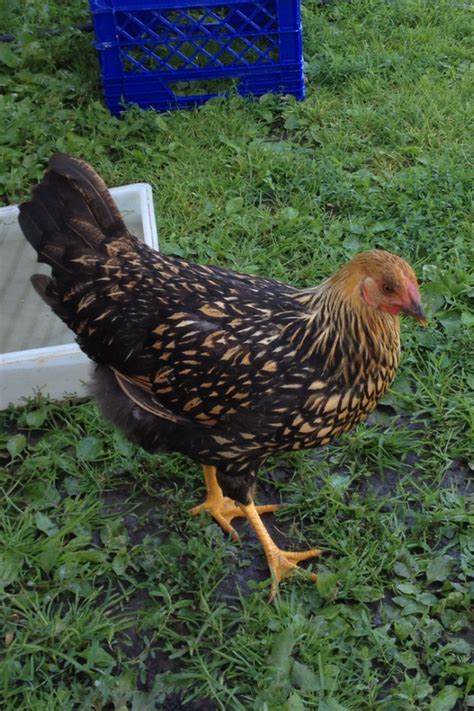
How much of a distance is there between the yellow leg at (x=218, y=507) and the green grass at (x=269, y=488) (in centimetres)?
8

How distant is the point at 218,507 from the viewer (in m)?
2.78

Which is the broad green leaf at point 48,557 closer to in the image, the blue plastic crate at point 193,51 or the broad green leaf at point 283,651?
the broad green leaf at point 283,651

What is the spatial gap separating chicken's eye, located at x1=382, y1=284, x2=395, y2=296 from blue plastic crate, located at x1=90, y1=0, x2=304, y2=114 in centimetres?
286

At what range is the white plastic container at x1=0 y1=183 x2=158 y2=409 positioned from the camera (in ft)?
9.80

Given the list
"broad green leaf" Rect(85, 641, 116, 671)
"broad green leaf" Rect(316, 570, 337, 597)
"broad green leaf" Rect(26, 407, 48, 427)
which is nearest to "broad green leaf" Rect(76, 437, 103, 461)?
"broad green leaf" Rect(26, 407, 48, 427)

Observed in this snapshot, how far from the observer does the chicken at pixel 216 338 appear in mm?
2260

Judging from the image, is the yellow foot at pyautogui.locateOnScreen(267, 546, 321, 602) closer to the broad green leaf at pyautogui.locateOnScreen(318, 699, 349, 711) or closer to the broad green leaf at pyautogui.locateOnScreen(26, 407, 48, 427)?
the broad green leaf at pyautogui.locateOnScreen(318, 699, 349, 711)

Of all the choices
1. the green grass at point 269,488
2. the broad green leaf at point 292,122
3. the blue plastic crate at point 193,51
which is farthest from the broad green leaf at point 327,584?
the blue plastic crate at point 193,51

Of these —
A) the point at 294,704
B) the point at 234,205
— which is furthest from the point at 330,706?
the point at 234,205

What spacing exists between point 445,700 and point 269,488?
3.19ft

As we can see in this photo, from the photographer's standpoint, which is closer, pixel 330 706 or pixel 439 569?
pixel 330 706

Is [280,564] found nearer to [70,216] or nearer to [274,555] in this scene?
[274,555]

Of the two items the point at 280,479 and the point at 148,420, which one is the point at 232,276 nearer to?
the point at 148,420

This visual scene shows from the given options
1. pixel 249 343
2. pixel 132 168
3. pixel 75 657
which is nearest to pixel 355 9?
pixel 132 168
